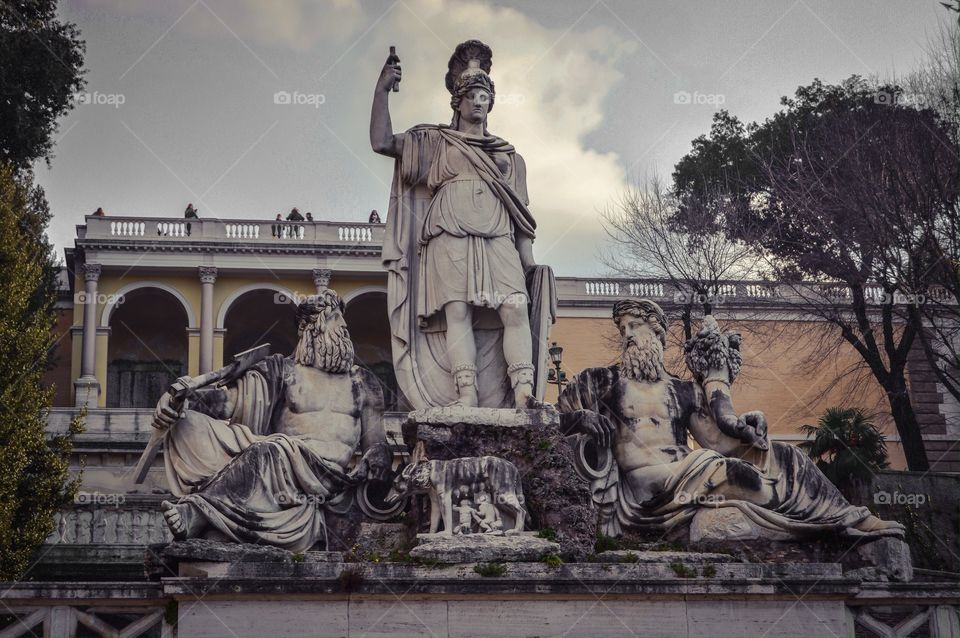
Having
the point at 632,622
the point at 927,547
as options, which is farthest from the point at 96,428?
the point at 632,622

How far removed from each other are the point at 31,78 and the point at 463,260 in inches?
805

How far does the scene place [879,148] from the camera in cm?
2770

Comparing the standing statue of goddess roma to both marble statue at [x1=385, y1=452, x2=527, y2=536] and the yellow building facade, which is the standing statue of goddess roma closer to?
marble statue at [x1=385, y1=452, x2=527, y2=536]

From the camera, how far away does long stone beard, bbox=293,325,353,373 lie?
34.1ft

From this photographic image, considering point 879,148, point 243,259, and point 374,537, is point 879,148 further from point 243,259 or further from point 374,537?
point 243,259

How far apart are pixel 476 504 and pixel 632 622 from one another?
1.42 metres

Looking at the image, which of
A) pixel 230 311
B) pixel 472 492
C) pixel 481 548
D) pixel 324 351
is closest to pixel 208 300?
pixel 230 311

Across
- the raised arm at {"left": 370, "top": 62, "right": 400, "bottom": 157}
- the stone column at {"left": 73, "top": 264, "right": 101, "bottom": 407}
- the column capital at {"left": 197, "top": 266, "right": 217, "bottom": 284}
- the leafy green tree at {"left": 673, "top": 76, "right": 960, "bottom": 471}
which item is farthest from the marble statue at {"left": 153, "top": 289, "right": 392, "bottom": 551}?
the column capital at {"left": 197, "top": 266, "right": 217, "bottom": 284}

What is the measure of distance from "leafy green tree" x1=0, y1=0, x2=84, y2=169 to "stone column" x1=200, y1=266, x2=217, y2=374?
1879cm


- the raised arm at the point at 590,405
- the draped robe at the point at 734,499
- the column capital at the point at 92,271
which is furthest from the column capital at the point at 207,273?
the draped robe at the point at 734,499

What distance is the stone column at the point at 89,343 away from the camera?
44.9 metres

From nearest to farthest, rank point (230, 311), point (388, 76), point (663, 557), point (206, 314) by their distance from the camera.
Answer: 1. point (663, 557)
2. point (388, 76)
3. point (206, 314)
4. point (230, 311)

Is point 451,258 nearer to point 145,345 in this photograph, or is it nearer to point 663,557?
point 663,557

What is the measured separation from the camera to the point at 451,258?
10570mm
